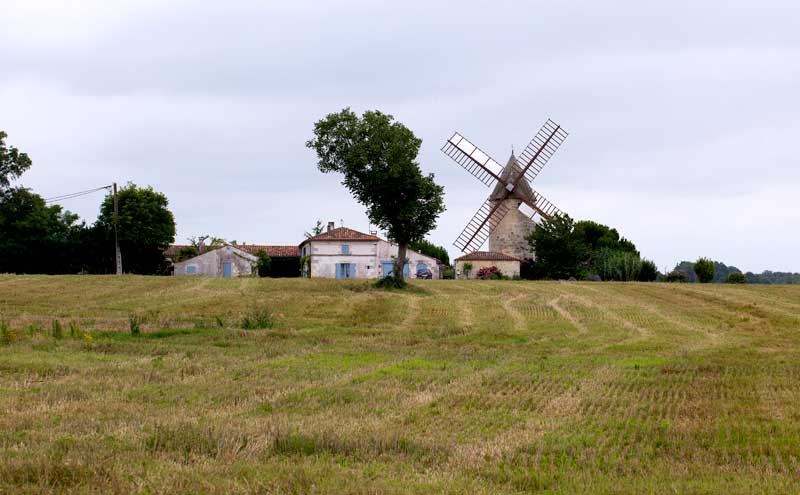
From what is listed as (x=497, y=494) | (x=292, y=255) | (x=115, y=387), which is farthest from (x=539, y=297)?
(x=292, y=255)

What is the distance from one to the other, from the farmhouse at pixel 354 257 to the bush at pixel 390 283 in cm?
3833

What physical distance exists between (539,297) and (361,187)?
1114cm

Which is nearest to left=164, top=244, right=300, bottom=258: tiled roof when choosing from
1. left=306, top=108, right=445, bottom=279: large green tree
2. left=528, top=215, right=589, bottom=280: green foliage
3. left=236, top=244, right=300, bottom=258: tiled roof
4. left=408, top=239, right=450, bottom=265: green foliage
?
left=236, top=244, right=300, bottom=258: tiled roof

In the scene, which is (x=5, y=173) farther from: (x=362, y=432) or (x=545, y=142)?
(x=362, y=432)

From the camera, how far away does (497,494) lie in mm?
7785

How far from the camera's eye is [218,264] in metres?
87.1

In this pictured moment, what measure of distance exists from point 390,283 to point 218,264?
146 ft

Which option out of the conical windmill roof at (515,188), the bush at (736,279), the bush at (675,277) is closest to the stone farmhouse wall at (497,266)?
the conical windmill roof at (515,188)

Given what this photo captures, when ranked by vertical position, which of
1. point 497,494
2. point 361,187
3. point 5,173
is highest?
point 5,173

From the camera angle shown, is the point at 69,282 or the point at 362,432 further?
the point at 69,282

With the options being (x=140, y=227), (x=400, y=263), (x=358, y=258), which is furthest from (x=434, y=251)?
(x=400, y=263)

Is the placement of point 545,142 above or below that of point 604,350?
above

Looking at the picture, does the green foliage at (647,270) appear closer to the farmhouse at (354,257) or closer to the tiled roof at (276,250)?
the farmhouse at (354,257)

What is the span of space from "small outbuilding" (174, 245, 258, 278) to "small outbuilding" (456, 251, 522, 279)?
2318cm
